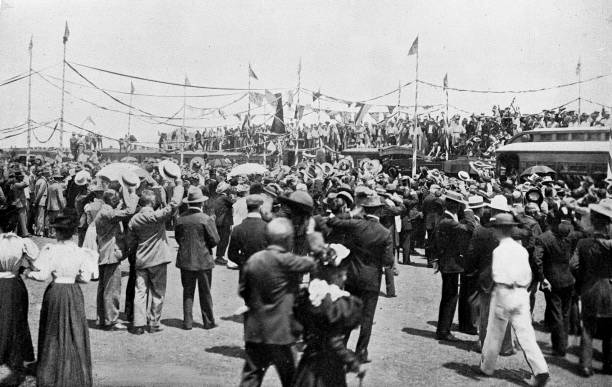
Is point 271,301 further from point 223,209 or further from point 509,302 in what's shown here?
point 223,209

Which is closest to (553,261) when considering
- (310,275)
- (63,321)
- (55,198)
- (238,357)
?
(310,275)

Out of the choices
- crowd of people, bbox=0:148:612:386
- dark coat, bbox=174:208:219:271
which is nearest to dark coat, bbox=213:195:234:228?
crowd of people, bbox=0:148:612:386

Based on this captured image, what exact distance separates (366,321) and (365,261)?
2.21 ft

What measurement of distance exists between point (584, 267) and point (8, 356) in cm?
619

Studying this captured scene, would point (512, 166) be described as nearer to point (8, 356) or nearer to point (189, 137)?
point (8, 356)

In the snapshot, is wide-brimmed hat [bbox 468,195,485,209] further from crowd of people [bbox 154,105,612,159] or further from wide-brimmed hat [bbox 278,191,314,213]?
crowd of people [bbox 154,105,612,159]

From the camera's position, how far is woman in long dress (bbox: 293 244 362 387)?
13.8 ft

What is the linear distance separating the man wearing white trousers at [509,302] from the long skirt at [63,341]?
4101mm

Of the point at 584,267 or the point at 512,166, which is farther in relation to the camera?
the point at 512,166

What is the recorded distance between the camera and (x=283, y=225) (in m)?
4.47

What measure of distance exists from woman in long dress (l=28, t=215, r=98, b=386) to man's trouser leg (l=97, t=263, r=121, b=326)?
6.65 feet

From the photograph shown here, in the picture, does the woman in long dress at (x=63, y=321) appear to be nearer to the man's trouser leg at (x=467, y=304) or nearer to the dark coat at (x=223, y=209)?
the man's trouser leg at (x=467, y=304)

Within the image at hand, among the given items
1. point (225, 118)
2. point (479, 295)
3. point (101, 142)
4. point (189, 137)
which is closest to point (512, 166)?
point (479, 295)

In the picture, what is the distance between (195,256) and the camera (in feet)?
24.1
